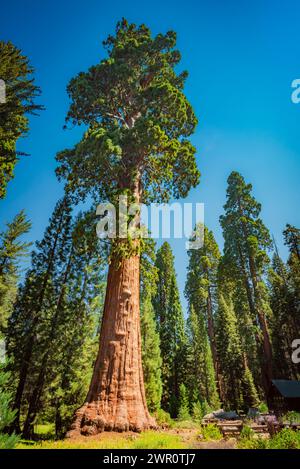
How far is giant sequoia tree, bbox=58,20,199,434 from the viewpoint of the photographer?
7824 mm

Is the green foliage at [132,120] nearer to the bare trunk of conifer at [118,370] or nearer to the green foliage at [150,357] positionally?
the bare trunk of conifer at [118,370]

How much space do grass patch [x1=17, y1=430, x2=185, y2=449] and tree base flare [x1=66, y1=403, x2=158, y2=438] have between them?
189 millimetres

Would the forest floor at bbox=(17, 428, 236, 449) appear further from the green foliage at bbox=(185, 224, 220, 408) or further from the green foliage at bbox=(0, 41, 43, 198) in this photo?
the green foliage at bbox=(185, 224, 220, 408)

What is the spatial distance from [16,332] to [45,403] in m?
4.89

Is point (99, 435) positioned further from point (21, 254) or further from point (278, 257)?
point (278, 257)

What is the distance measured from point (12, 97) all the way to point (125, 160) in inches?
218

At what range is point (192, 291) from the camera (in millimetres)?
32000

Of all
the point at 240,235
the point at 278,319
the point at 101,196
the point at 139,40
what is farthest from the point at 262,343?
the point at 139,40

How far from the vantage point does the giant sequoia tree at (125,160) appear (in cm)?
782

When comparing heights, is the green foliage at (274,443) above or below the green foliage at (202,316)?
below

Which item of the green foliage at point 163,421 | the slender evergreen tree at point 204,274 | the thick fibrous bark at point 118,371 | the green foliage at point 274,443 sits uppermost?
the slender evergreen tree at point 204,274

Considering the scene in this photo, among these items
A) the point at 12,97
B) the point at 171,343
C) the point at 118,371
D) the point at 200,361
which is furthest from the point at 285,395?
the point at 12,97

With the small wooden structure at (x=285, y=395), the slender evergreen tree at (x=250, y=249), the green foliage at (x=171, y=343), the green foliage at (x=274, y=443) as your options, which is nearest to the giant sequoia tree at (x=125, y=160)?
the green foliage at (x=274, y=443)

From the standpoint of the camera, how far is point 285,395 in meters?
19.5
